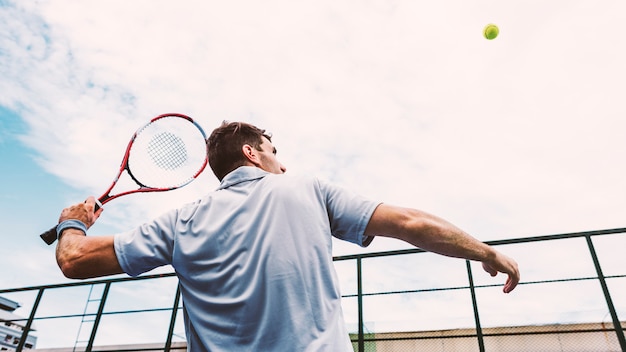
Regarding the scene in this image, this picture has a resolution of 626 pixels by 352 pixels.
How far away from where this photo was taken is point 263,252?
1.18 metres

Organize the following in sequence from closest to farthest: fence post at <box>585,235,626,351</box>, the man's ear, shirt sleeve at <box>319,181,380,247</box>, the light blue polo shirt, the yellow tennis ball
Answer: the light blue polo shirt → shirt sleeve at <box>319,181,380,247</box> → the man's ear → fence post at <box>585,235,626,351</box> → the yellow tennis ball

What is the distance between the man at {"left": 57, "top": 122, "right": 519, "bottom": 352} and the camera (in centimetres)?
112

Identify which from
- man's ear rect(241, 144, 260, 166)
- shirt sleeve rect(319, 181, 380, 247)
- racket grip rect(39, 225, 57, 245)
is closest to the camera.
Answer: shirt sleeve rect(319, 181, 380, 247)

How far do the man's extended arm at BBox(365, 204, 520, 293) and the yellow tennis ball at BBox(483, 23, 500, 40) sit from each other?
4.72 m

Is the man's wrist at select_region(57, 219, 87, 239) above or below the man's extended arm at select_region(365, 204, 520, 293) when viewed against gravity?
above

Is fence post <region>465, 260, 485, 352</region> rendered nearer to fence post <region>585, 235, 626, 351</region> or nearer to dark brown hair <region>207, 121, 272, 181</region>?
fence post <region>585, 235, 626, 351</region>

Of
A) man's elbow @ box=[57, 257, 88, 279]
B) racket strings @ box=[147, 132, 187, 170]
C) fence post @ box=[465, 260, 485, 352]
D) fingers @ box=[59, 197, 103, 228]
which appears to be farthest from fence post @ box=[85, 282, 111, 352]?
man's elbow @ box=[57, 257, 88, 279]

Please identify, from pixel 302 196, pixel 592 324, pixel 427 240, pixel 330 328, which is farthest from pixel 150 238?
pixel 592 324

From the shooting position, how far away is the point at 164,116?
11.4 ft

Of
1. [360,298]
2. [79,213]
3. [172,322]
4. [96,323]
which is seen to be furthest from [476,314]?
[96,323]

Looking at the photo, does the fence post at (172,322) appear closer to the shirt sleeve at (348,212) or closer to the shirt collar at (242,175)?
the shirt collar at (242,175)

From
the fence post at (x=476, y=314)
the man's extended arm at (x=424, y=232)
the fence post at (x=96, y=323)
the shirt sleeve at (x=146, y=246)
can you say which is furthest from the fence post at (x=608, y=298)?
the fence post at (x=96, y=323)

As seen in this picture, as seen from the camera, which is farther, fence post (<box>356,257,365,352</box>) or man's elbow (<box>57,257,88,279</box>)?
fence post (<box>356,257,365,352</box>)

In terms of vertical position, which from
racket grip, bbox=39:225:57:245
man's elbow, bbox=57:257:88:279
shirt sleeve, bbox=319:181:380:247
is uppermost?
racket grip, bbox=39:225:57:245
